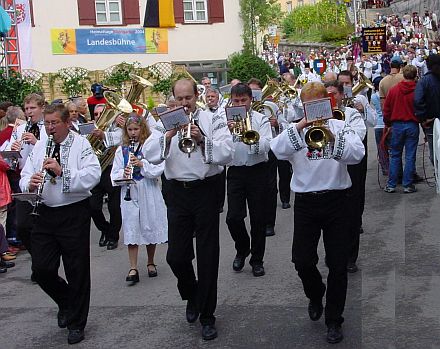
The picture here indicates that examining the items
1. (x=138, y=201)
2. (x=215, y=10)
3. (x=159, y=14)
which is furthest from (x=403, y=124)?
(x=215, y=10)

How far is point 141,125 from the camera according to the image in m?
7.68

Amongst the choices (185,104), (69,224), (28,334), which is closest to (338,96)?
(185,104)

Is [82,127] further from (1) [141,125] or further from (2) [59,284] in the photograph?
(2) [59,284]

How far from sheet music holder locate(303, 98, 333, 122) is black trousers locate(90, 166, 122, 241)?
432cm

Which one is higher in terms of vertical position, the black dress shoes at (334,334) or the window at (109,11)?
the window at (109,11)

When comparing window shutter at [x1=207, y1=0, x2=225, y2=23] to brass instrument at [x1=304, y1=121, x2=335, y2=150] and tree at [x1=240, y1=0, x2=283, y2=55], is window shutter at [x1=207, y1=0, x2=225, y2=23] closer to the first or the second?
tree at [x1=240, y1=0, x2=283, y2=55]

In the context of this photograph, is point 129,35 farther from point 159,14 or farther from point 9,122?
point 9,122

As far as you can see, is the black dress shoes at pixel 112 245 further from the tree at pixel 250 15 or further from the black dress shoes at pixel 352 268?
the tree at pixel 250 15

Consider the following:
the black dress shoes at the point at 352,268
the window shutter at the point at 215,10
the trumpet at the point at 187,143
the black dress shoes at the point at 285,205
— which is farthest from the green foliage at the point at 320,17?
the trumpet at the point at 187,143

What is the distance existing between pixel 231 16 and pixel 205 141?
888 inches

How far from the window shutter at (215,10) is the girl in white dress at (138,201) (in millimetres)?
19888

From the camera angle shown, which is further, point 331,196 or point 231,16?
point 231,16

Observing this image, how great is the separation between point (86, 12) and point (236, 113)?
68.2 feet

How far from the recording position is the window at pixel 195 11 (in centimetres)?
2701
